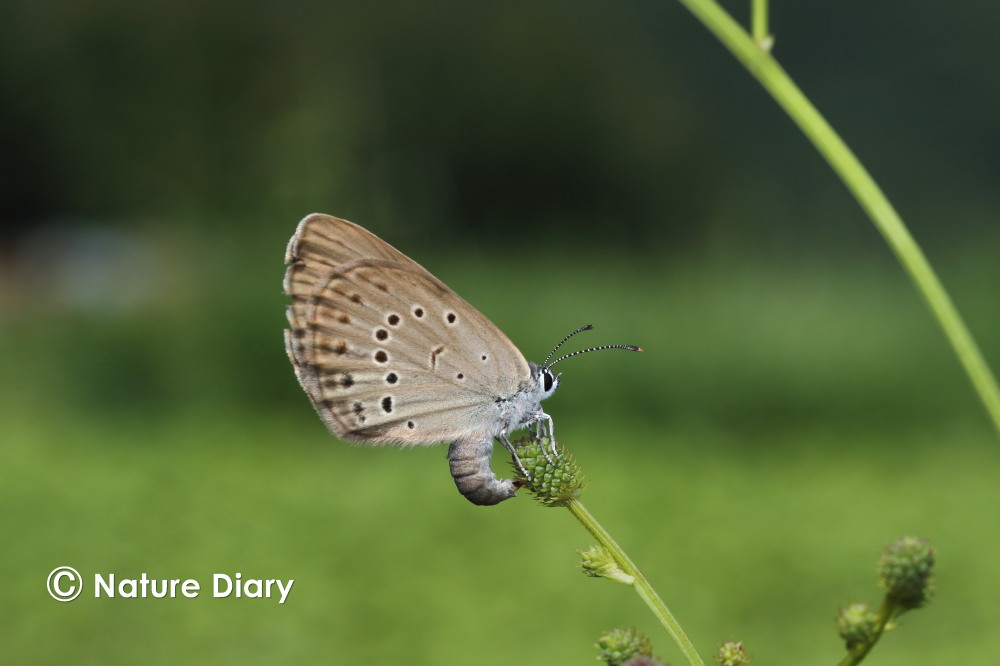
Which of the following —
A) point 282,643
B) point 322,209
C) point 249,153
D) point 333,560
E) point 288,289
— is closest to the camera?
point 288,289

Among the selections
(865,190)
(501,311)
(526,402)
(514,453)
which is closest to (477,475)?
(514,453)

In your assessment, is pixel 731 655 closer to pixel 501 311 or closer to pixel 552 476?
pixel 552 476

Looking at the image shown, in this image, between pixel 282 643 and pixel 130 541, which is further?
pixel 130 541

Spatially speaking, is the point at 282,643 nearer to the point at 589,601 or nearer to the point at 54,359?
the point at 589,601

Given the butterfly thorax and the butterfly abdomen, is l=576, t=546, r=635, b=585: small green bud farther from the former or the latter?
the butterfly thorax

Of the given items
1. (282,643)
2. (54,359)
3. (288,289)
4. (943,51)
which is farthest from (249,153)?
(288,289)
